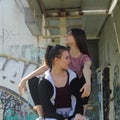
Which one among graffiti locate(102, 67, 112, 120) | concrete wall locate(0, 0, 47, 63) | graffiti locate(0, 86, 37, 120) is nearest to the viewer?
graffiti locate(102, 67, 112, 120)

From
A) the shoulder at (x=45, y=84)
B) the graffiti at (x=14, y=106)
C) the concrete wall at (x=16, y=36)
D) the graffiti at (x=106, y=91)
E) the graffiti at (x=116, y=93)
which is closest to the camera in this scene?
the shoulder at (x=45, y=84)

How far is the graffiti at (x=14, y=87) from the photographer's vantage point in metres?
15.9

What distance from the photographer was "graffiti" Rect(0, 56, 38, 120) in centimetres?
1585

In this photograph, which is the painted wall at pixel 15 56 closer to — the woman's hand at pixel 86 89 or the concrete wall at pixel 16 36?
the concrete wall at pixel 16 36

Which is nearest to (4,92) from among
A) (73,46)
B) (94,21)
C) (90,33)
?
(90,33)

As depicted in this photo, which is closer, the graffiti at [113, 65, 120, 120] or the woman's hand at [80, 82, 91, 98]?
the woman's hand at [80, 82, 91, 98]

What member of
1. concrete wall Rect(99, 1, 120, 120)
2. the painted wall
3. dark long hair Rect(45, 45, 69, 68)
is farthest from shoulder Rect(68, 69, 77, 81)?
the painted wall

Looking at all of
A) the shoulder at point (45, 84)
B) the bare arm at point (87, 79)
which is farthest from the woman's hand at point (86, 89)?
the shoulder at point (45, 84)

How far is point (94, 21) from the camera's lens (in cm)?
1198

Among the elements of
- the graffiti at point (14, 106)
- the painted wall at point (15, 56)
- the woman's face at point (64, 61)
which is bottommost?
the graffiti at point (14, 106)

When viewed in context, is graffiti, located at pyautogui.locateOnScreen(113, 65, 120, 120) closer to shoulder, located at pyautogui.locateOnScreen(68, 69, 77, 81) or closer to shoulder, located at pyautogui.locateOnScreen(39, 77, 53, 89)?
shoulder, located at pyautogui.locateOnScreen(68, 69, 77, 81)

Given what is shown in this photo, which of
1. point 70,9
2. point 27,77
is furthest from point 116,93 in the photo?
point 27,77

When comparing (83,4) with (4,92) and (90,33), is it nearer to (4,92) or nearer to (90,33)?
(90,33)

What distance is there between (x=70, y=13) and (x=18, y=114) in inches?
271
